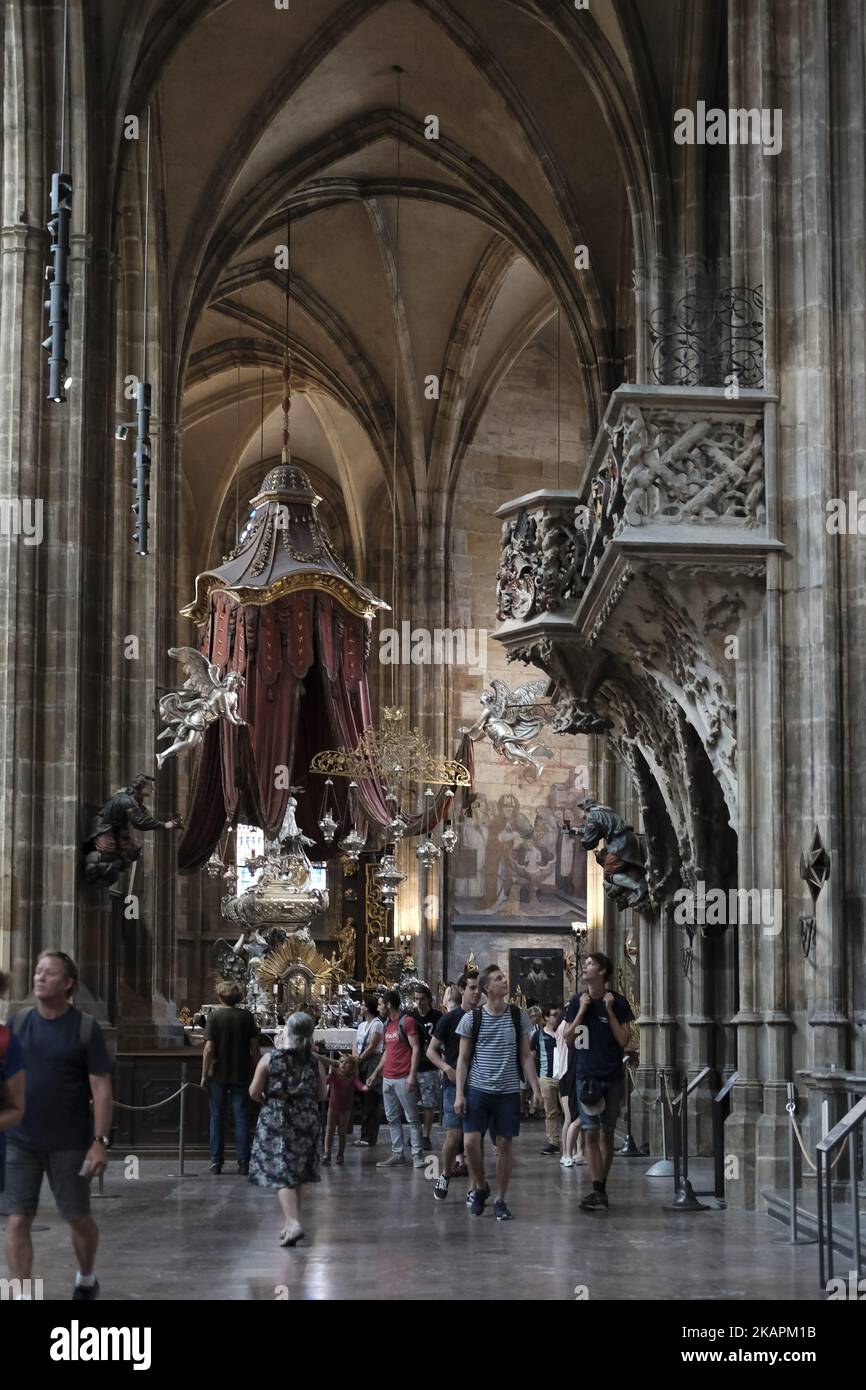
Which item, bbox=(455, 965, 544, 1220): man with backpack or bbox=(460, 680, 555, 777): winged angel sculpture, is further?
bbox=(460, 680, 555, 777): winged angel sculpture

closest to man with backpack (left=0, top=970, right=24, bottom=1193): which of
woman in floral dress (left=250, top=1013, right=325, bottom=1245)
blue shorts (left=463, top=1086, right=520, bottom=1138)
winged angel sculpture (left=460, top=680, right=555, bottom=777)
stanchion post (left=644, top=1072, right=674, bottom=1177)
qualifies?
woman in floral dress (left=250, top=1013, right=325, bottom=1245)

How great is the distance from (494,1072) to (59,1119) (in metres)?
3.98

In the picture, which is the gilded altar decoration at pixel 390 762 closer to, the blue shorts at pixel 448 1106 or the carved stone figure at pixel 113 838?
the carved stone figure at pixel 113 838

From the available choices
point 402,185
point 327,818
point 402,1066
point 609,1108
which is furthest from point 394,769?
point 609,1108

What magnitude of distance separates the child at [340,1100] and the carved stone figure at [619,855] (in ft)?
9.40

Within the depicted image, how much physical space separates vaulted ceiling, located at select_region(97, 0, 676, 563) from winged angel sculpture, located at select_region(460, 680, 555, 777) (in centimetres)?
395

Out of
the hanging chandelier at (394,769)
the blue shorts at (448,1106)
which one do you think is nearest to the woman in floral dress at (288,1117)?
the blue shorts at (448,1106)

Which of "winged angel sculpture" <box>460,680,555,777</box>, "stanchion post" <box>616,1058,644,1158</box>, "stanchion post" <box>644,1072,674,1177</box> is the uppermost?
"winged angel sculpture" <box>460,680,555,777</box>

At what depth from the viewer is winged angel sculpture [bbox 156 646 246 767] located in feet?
66.0

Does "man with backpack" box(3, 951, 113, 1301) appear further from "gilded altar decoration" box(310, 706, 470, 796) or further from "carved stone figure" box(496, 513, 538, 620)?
"gilded altar decoration" box(310, 706, 470, 796)

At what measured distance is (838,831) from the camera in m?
11.1

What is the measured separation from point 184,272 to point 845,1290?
59.8ft

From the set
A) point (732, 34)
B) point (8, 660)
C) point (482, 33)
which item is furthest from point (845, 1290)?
point (482, 33)
